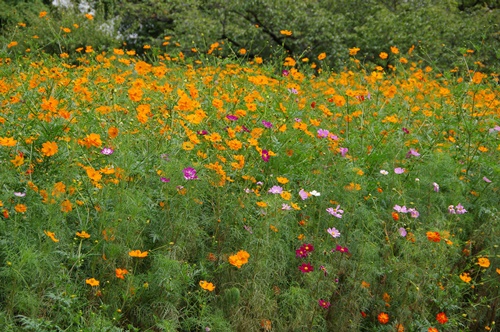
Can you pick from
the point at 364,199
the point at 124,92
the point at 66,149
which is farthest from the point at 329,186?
the point at 124,92

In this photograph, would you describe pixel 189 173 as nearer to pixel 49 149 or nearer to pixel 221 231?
pixel 221 231

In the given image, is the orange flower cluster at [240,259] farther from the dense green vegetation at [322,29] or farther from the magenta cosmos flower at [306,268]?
the dense green vegetation at [322,29]

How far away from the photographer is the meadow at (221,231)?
2.23 meters

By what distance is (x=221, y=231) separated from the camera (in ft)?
8.79

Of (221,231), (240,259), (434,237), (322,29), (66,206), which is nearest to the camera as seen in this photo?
(66,206)

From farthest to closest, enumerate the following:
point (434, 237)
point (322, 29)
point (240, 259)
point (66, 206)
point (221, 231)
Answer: point (322, 29) < point (221, 231) < point (434, 237) < point (240, 259) < point (66, 206)

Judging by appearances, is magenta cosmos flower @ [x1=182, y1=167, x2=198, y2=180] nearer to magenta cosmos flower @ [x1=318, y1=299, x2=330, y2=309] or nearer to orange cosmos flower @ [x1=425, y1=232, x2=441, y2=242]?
magenta cosmos flower @ [x1=318, y1=299, x2=330, y2=309]

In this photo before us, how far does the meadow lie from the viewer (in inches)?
87.9

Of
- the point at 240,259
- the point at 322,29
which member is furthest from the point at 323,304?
the point at 322,29

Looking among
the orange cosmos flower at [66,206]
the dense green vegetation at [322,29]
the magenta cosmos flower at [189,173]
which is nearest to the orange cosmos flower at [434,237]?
the magenta cosmos flower at [189,173]

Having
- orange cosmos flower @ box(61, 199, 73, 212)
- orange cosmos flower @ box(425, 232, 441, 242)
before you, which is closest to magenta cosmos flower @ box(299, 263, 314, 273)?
orange cosmos flower @ box(425, 232, 441, 242)

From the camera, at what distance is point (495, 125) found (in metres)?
4.04

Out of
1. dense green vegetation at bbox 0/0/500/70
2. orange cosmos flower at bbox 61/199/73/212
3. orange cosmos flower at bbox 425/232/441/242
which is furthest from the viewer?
dense green vegetation at bbox 0/0/500/70

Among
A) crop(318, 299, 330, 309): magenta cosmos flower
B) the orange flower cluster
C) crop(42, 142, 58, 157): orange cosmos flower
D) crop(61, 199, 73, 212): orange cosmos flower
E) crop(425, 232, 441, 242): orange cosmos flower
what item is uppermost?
crop(42, 142, 58, 157): orange cosmos flower
